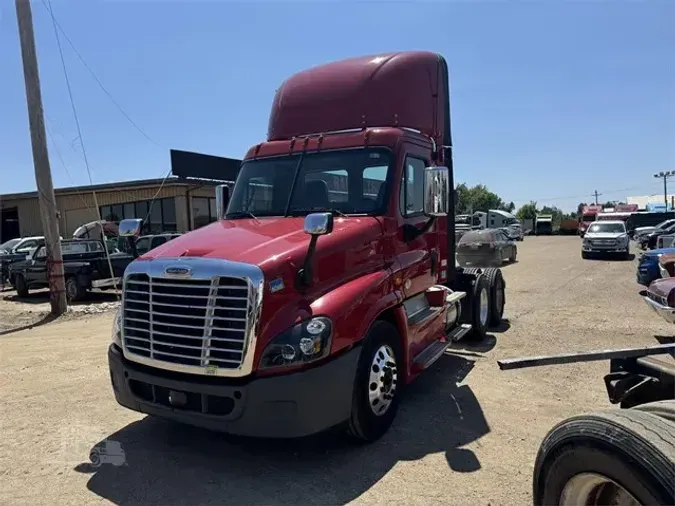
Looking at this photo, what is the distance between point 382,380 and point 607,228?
2371 centimetres

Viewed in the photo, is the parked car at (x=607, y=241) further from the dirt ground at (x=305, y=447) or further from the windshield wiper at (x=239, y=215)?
the windshield wiper at (x=239, y=215)

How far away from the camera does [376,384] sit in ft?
14.2

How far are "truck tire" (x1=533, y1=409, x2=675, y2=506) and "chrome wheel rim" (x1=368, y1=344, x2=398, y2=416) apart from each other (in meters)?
1.72

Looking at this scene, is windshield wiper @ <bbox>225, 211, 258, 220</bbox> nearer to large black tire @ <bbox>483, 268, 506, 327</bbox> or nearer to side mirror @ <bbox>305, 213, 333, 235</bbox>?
side mirror @ <bbox>305, 213, 333, 235</bbox>

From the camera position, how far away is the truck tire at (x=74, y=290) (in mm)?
14836

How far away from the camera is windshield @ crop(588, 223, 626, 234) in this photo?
23.9 m

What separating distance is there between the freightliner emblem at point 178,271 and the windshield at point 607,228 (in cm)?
2424

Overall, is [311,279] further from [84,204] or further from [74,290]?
[84,204]

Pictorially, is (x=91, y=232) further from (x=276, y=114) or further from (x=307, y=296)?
(x=307, y=296)

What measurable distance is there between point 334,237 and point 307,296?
62cm

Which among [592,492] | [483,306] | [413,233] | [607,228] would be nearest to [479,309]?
[483,306]

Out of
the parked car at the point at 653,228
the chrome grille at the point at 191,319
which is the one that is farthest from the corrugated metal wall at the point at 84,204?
the parked car at the point at 653,228

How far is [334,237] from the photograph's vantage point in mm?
4344

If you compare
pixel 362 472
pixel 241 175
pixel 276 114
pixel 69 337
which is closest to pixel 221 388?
pixel 362 472
